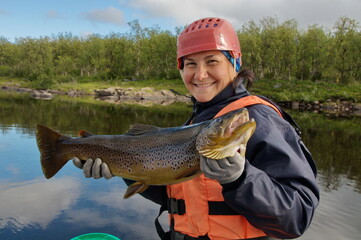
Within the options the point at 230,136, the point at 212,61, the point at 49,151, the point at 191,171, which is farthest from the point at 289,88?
the point at 230,136

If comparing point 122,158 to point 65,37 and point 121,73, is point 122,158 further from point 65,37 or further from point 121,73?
point 65,37

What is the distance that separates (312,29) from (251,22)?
13713mm

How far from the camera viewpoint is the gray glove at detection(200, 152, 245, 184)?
2160 mm

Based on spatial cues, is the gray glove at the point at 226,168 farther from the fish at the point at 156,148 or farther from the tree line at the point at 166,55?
the tree line at the point at 166,55

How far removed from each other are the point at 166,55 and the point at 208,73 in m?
79.4

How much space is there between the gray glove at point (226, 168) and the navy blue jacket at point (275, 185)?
79 mm

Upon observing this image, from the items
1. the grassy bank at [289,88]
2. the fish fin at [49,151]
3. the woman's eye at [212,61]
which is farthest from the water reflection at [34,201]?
the grassy bank at [289,88]

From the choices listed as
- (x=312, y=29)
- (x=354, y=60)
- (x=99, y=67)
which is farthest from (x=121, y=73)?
(x=354, y=60)

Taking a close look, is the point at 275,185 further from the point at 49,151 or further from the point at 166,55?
the point at 166,55

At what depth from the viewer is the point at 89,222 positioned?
26.2 ft

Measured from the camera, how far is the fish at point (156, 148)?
2260mm

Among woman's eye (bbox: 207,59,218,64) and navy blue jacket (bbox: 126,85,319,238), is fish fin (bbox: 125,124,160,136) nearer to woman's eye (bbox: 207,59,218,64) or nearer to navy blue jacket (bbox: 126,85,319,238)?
woman's eye (bbox: 207,59,218,64)

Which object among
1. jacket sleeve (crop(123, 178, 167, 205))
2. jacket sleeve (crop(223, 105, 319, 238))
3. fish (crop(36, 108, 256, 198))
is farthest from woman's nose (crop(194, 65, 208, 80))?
jacket sleeve (crop(123, 178, 167, 205))

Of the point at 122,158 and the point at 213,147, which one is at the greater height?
the point at 213,147
